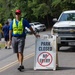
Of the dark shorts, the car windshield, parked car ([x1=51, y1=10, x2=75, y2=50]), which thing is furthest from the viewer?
the car windshield

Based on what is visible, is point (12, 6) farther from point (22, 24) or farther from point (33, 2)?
point (22, 24)

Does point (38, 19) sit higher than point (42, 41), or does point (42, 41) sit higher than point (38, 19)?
point (42, 41)

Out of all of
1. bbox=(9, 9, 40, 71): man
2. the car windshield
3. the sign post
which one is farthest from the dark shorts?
the car windshield

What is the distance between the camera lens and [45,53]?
1164 centimetres

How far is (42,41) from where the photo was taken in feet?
38.4

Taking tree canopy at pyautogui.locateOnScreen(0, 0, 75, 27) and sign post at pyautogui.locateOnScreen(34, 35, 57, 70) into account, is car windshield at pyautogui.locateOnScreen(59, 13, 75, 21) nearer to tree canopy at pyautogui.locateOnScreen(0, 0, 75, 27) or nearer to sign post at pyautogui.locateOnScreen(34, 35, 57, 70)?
sign post at pyautogui.locateOnScreen(34, 35, 57, 70)

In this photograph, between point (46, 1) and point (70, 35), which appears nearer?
point (70, 35)

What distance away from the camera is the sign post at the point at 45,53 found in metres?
11.5

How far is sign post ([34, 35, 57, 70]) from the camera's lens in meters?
11.5

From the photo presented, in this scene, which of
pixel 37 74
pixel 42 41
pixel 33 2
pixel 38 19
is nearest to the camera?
pixel 37 74

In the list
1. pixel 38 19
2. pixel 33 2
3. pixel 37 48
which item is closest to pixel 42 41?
pixel 37 48

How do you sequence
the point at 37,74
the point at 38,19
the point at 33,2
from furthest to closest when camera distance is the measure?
the point at 38,19, the point at 33,2, the point at 37,74

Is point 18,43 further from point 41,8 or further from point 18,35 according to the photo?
point 41,8

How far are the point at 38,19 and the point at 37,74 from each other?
59.5 metres
